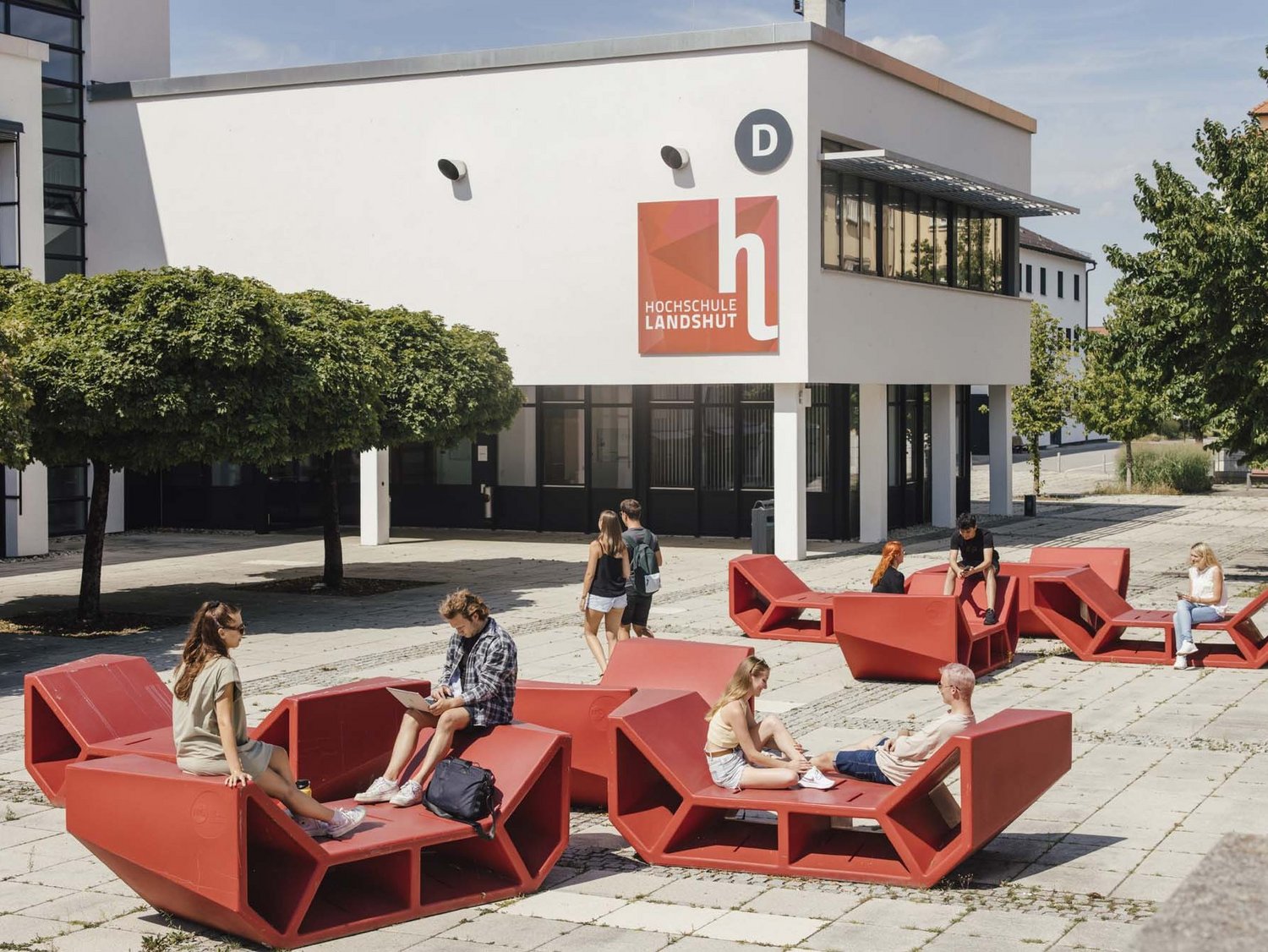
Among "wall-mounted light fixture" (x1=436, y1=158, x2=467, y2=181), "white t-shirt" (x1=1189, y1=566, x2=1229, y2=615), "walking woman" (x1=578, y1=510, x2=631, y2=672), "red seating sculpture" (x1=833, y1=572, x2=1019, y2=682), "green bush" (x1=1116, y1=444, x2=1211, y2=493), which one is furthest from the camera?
"green bush" (x1=1116, y1=444, x2=1211, y2=493)

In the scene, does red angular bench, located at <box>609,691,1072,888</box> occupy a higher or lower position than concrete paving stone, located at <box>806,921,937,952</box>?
higher

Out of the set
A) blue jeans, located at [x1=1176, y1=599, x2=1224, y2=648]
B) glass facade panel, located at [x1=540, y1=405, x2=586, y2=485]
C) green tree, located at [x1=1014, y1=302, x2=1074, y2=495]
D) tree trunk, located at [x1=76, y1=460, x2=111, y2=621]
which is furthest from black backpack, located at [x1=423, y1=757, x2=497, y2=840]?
green tree, located at [x1=1014, y1=302, x2=1074, y2=495]

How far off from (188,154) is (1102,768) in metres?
24.7

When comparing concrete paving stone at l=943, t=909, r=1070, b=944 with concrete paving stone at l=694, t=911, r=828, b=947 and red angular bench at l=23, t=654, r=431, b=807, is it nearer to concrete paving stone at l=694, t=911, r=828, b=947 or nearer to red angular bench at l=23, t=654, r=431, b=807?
concrete paving stone at l=694, t=911, r=828, b=947

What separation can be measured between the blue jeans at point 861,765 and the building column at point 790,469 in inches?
675

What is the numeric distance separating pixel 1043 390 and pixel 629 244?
1745 centimetres

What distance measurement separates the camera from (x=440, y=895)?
316 inches

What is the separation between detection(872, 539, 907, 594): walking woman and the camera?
1588 centimetres

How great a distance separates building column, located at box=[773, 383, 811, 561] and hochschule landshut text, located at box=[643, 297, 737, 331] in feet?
4.85

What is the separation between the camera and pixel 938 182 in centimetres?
2962

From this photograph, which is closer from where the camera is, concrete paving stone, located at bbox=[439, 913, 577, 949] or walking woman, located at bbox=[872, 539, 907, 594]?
concrete paving stone, located at bbox=[439, 913, 577, 949]

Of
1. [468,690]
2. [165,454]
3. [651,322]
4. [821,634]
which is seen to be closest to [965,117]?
[651,322]

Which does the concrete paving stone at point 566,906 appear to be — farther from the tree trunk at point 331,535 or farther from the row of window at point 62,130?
the row of window at point 62,130

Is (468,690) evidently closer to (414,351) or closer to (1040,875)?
(1040,875)
